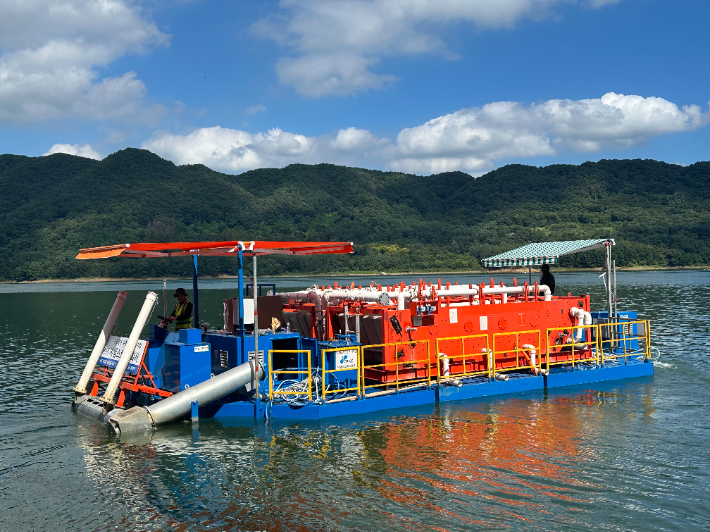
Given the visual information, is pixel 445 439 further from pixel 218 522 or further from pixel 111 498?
pixel 111 498

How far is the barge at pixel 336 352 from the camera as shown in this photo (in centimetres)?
1594

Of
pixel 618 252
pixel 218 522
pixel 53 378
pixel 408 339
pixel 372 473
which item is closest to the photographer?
pixel 218 522

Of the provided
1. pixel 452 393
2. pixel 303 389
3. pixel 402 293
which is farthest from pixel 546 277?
pixel 303 389

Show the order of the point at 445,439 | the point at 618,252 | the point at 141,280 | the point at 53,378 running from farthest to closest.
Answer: the point at 141,280
the point at 618,252
the point at 53,378
the point at 445,439

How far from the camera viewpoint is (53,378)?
2523cm

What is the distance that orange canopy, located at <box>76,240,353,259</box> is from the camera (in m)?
15.9

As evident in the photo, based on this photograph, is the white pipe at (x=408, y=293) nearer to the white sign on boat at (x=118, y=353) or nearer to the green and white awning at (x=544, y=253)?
the green and white awning at (x=544, y=253)

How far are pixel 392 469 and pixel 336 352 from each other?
475cm

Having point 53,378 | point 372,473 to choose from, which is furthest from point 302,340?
point 53,378

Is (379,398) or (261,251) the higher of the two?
(261,251)

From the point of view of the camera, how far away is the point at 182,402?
15.4m

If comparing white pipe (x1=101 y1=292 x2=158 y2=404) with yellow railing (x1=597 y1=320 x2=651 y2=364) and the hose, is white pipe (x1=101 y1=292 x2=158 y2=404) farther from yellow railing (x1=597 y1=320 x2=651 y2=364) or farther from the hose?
yellow railing (x1=597 y1=320 x2=651 y2=364)

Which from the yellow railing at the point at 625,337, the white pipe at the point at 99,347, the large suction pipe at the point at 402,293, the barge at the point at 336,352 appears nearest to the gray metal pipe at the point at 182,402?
the barge at the point at 336,352

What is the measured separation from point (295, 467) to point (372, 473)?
166cm
